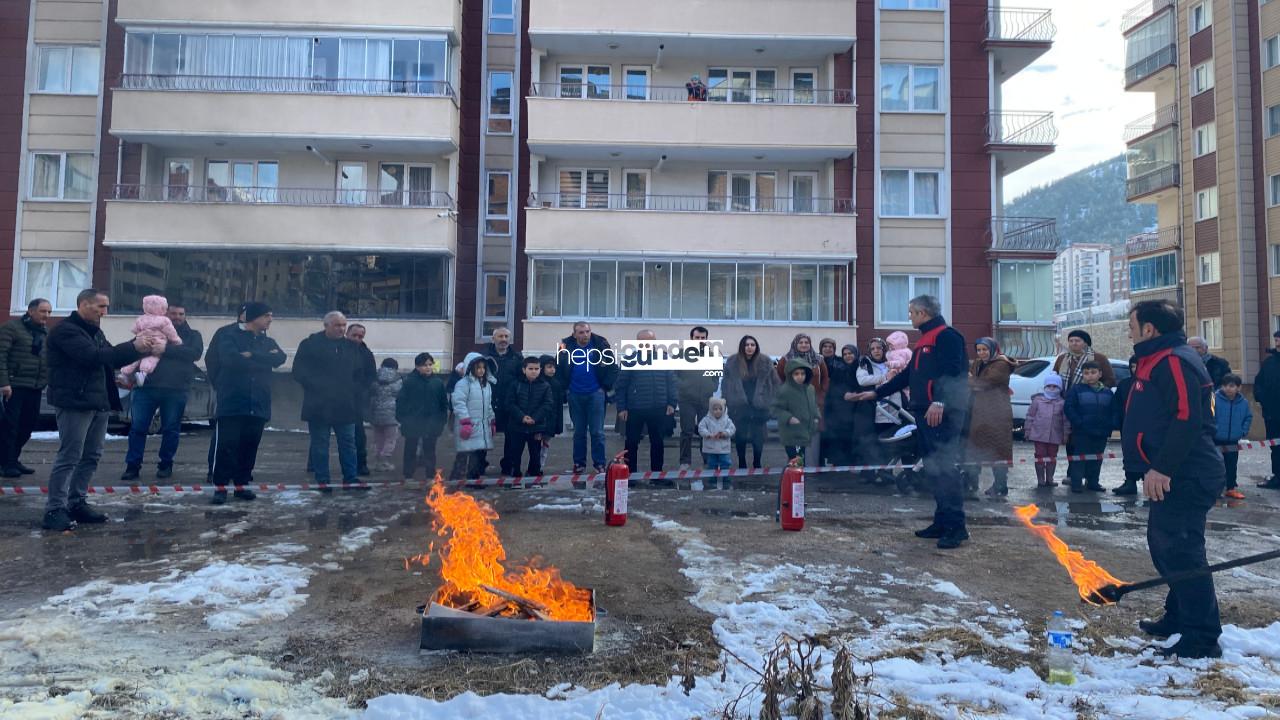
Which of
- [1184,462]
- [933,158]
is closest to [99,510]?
[1184,462]

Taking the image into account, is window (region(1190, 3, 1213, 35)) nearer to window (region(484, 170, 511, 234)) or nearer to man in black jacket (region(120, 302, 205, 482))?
window (region(484, 170, 511, 234))

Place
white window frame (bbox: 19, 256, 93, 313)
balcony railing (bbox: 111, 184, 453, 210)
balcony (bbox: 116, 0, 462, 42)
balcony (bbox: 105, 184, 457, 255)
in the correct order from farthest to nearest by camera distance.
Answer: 1. white window frame (bbox: 19, 256, 93, 313)
2. balcony railing (bbox: 111, 184, 453, 210)
3. balcony (bbox: 116, 0, 462, 42)
4. balcony (bbox: 105, 184, 457, 255)

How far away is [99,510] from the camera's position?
794cm

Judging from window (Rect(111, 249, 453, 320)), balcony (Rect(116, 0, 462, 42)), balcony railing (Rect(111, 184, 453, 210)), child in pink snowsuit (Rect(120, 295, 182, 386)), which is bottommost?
child in pink snowsuit (Rect(120, 295, 182, 386))

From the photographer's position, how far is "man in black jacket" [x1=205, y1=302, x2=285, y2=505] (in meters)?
8.41

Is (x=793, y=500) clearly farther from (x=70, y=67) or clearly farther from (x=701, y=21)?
(x=70, y=67)

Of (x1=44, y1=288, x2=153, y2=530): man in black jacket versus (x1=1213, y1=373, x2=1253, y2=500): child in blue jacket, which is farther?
(x1=1213, y1=373, x2=1253, y2=500): child in blue jacket

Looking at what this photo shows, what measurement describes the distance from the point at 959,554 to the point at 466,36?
2093cm

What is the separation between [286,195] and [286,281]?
2.46 metres

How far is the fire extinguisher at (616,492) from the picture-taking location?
7.35 metres

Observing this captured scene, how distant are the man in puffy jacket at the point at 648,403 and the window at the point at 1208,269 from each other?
30874 millimetres

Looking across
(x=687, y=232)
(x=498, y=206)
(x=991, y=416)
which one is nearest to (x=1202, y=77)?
(x=687, y=232)

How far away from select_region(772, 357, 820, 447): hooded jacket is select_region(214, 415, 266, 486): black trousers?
5.90 m

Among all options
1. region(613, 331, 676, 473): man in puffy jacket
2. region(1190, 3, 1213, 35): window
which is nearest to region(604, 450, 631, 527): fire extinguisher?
region(613, 331, 676, 473): man in puffy jacket
